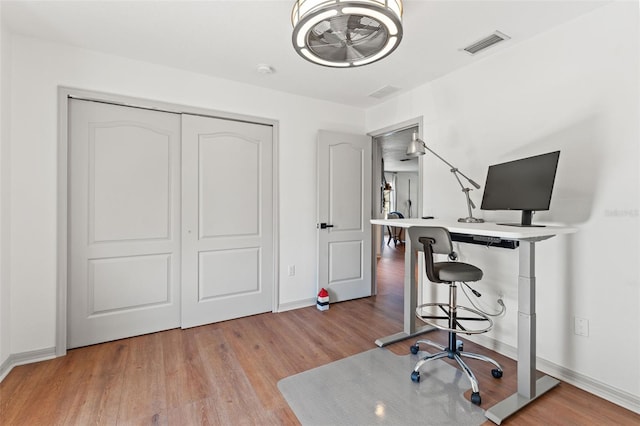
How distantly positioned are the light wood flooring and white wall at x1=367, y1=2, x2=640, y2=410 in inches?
13.2

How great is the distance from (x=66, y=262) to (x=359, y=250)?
9.86 feet

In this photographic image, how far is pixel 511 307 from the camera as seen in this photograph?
2355 millimetres

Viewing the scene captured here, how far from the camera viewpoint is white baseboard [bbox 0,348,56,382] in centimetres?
208

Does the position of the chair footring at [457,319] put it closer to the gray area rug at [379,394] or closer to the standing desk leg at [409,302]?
the standing desk leg at [409,302]

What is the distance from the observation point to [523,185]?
1.98m

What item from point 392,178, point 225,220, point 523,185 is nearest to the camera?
point 523,185

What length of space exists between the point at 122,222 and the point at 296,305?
2023 mm

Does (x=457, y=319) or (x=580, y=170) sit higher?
(x=580, y=170)

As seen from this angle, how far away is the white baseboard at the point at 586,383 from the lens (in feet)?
5.74

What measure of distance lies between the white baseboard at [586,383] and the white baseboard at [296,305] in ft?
6.54

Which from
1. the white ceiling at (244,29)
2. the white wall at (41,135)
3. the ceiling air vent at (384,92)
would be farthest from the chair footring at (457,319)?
the white wall at (41,135)

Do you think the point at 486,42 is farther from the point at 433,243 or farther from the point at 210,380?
the point at 210,380

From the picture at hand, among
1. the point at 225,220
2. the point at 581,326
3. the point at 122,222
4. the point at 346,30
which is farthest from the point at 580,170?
the point at 122,222

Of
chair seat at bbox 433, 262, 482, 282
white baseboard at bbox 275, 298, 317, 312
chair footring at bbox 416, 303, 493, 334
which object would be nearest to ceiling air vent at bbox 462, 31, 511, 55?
chair seat at bbox 433, 262, 482, 282
